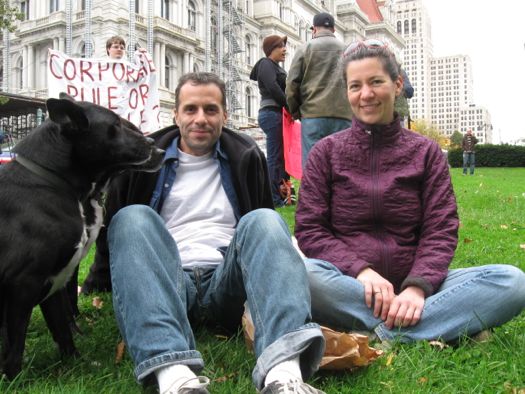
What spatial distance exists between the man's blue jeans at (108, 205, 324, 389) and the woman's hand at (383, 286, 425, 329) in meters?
0.58

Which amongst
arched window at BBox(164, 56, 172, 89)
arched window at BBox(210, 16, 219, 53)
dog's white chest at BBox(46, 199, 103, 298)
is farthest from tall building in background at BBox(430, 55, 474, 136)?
dog's white chest at BBox(46, 199, 103, 298)

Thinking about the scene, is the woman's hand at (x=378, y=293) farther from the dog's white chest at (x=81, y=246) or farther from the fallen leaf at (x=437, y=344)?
the dog's white chest at (x=81, y=246)

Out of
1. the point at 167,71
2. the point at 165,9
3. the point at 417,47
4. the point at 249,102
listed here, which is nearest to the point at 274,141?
the point at 167,71

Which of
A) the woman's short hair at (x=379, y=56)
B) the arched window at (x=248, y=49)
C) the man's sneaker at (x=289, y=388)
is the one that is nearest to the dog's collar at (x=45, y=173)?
the man's sneaker at (x=289, y=388)

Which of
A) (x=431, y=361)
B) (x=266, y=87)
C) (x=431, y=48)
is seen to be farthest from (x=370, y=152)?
(x=431, y=48)

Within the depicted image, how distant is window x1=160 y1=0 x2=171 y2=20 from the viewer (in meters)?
41.6

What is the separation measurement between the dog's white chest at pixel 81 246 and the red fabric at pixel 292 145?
498 centimetres

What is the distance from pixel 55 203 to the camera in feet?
7.44

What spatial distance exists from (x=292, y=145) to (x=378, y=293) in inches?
199

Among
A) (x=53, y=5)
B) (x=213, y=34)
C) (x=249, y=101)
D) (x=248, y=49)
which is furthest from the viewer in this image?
(x=248, y=49)

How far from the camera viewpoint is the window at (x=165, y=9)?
4161cm

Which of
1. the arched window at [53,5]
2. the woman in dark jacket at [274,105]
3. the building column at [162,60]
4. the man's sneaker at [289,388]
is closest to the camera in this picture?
the man's sneaker at [289,388]

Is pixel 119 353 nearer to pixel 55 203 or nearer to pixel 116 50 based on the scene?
pixel 55 203

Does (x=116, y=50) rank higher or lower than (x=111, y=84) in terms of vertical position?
higher
